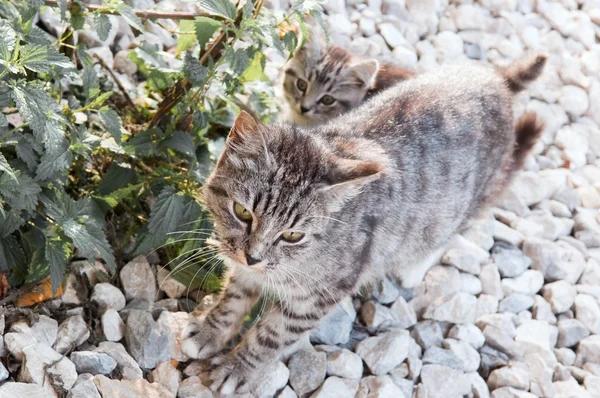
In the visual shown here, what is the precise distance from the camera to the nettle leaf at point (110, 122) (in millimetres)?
2393

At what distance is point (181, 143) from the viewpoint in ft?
8.53

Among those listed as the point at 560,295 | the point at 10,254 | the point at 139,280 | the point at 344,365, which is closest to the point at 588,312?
the point at 560,295

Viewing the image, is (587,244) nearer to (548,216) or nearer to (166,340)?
(548,216)

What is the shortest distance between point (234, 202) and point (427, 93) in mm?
932

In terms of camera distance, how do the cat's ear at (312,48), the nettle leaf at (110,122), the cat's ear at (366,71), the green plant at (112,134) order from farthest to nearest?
1. the cat's ear at (312,48)
2. the cat's ear at (366,71)
3. the nettle leaf at (110,122)
4. the green plant at (112,134)

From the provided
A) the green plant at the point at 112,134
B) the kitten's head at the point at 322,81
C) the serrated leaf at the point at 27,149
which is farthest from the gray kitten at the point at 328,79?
the serrated leaf at the point at 27,149

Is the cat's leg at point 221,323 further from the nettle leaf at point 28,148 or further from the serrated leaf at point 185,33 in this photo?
the serrated leaf at point 185,33

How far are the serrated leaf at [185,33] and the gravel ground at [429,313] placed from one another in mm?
183

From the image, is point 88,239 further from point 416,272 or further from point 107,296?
point 416,272

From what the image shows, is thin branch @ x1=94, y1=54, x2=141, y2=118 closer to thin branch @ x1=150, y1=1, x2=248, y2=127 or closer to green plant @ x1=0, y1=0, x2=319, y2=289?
green plant @ x1=0, y1=0, x2=319, y2=289

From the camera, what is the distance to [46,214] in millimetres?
2330

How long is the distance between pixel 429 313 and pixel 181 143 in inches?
46.6

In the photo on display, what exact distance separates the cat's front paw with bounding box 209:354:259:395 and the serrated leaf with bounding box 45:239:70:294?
612 mm

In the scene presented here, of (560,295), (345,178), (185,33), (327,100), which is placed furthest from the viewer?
(327,100)
